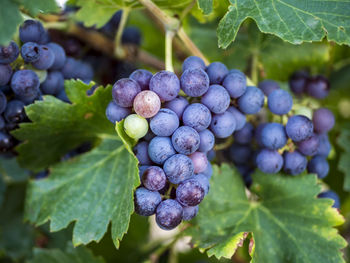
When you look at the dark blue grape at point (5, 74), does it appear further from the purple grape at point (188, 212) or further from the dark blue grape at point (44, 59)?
the purple grape at point (188, 212)

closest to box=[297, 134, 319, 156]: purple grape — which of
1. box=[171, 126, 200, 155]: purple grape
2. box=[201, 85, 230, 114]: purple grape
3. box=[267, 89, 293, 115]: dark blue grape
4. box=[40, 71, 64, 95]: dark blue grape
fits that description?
box=[267, 89, 293, 115]: dark blue grape

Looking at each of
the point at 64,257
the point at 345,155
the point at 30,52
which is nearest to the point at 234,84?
the point at 30,52

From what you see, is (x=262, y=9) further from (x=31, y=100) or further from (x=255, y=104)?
(x=31, y=100)

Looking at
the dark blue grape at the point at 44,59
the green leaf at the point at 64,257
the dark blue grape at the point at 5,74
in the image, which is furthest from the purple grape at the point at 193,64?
the green leaf at the point at 64,257

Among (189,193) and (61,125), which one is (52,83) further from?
(189,193)

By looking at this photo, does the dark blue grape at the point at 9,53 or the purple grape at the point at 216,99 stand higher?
the purple grape at the point at 216,99

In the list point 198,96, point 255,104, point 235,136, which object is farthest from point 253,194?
point 198,96

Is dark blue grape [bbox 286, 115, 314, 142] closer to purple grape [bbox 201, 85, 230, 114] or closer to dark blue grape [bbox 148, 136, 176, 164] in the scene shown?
purple grape [bbox 201, 85, 230, 114]
